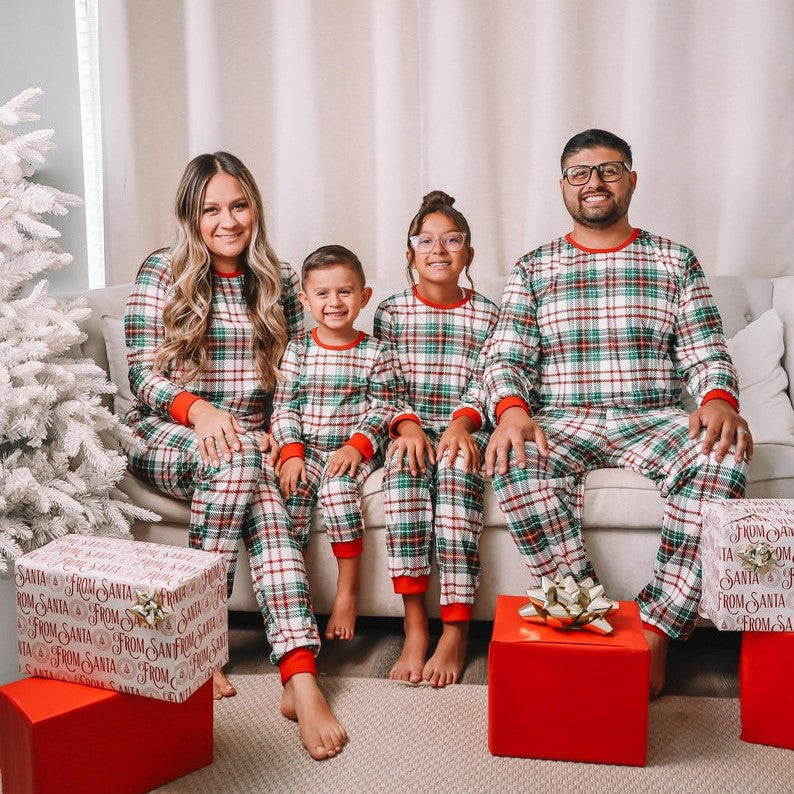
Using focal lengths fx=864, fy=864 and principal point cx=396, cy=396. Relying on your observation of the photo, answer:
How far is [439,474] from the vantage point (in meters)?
1.88

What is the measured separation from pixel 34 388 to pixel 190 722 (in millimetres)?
718

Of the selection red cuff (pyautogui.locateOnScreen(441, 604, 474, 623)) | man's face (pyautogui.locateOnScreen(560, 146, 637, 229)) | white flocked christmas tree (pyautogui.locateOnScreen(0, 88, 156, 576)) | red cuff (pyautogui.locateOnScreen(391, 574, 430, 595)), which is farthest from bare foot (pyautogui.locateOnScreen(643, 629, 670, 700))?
white flocked christmas tree (pyautogui.locateOnScreen(0, 88, 156, 576))

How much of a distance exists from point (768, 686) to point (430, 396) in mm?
1001

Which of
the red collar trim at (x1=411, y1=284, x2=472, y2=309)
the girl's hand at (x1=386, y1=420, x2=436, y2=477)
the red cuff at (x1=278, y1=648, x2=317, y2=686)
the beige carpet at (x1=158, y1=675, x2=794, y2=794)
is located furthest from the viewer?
the red collar trim at (x1=411, y1=284, x2=472, y2=309)

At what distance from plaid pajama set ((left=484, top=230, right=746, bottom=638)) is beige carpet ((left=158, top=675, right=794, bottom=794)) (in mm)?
363

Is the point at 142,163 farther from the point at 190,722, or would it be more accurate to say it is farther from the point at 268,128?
the point at 190,722

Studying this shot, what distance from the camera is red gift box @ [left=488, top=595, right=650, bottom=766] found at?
1438 mm

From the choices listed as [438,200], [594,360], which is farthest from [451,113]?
[594,360]

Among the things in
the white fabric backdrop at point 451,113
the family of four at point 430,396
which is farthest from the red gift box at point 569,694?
the white fabric backdrop at point 451,113

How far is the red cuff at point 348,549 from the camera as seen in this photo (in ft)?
6.21

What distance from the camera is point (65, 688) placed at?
54.6 inches

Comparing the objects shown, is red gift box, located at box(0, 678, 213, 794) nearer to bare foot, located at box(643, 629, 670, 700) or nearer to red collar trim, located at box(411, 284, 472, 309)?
bare foot, located at box(643, 629, 670, 700)

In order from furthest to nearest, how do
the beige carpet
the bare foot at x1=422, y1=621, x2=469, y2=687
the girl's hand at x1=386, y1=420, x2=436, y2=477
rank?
the girl's hand at x1=386, y1=420, x2=436, y2=477, the bare foot at x1=422, y1=621, x2=469, y2=687, the beige carpet

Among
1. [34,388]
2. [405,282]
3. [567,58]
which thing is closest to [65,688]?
[34,388]
